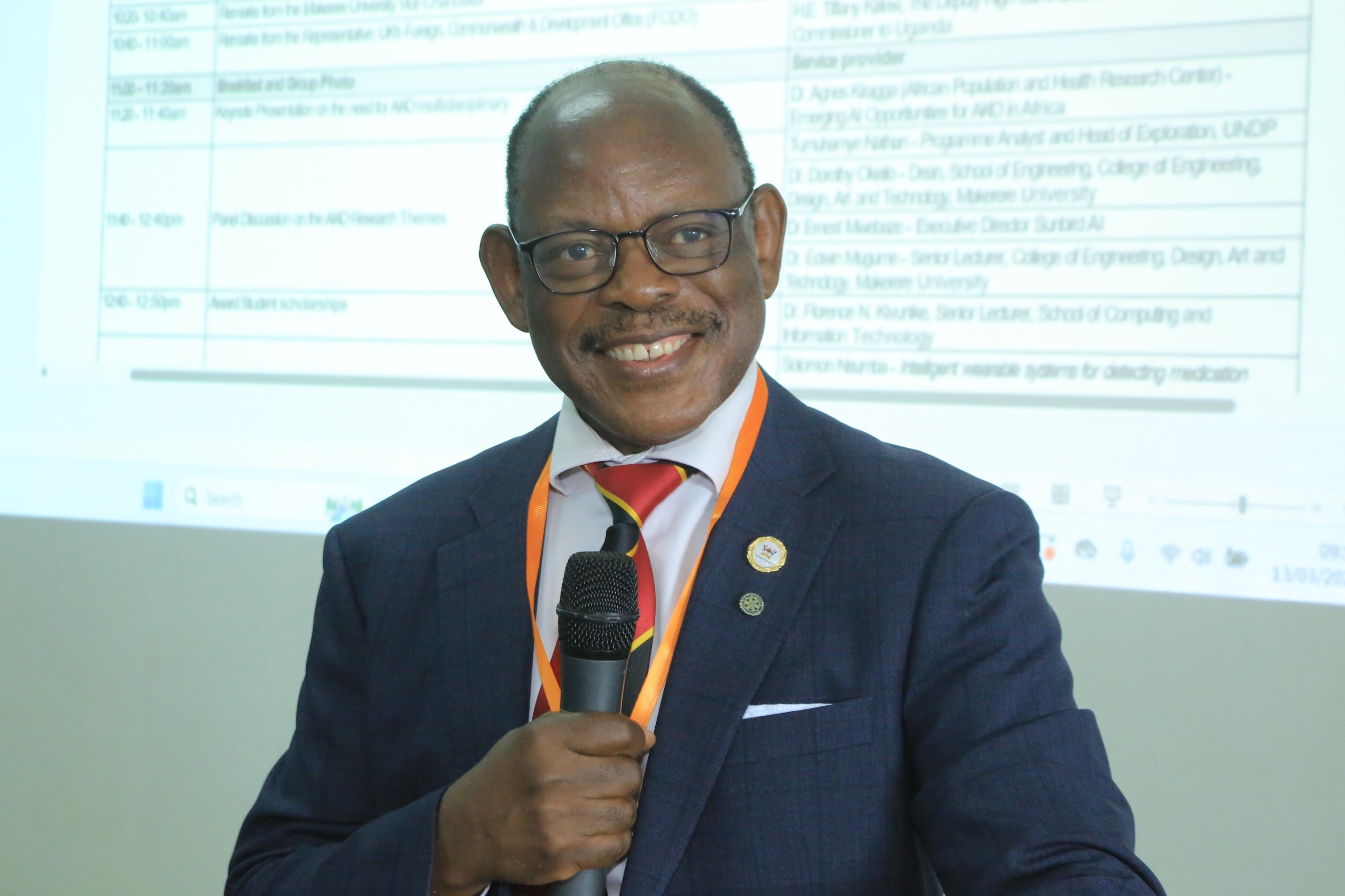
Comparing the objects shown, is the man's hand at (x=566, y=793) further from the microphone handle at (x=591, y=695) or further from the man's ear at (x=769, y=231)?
the man's ear at (x=769, y=231)

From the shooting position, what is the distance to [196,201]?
113 inches

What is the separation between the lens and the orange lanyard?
129cm

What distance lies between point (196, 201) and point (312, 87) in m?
0.43

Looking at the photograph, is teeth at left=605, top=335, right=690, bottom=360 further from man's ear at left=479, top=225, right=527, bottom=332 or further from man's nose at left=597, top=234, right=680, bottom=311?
man's ear at left=479, top=225, right=527, bottom=332

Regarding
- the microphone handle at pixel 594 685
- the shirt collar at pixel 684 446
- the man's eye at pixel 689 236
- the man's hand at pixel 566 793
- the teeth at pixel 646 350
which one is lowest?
the man's hand at pixel 566 793

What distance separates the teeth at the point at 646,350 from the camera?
1.35m

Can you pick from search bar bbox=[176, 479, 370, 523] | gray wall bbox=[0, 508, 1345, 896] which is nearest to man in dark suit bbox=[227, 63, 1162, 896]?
search bar bbox=[176, 479, 370, 523]

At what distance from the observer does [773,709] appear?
4.12 feet

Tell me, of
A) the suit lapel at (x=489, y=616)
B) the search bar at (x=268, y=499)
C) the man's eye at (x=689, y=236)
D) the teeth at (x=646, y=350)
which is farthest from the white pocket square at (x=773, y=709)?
the search bar at (x=268, y=499)

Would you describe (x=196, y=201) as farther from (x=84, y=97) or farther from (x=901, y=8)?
(x=901, y=8)

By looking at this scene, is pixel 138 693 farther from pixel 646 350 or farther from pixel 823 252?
pixel 646 350

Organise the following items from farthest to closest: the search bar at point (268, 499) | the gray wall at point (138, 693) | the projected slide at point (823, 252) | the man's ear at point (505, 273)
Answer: the gray wall at point (138, 693) → the search bar at point (268, 499) → the projected slide at point (823, 252) → the man's ear at point (505, 273)

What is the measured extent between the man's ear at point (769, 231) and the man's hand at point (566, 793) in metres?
0.68

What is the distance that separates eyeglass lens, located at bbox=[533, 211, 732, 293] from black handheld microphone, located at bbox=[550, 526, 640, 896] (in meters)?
0.39
